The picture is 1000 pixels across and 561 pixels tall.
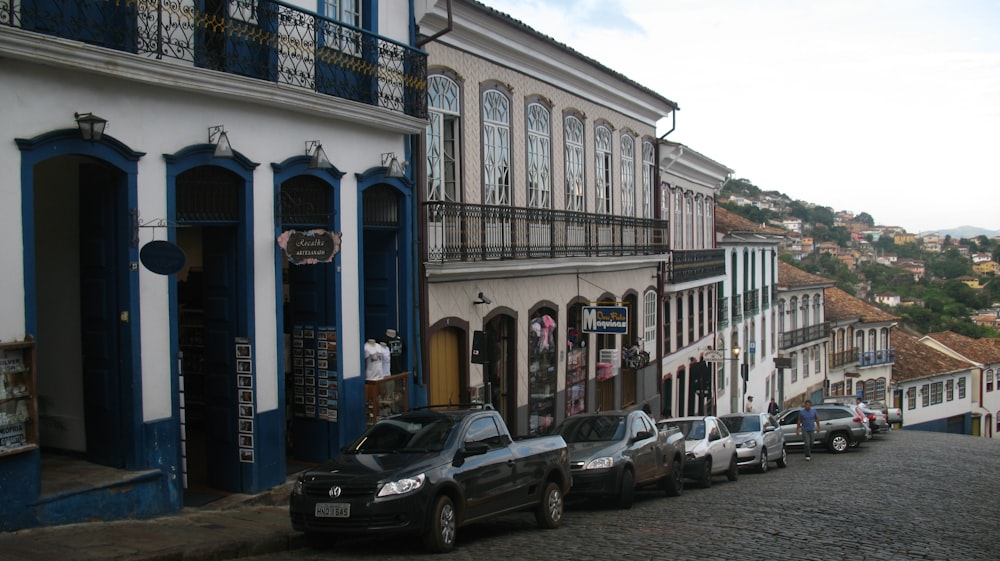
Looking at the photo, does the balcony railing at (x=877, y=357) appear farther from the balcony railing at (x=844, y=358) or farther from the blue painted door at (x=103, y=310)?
the blue painted door at (x=103, y=310)

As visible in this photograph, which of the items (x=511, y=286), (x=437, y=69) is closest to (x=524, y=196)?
(x=511, y=286)

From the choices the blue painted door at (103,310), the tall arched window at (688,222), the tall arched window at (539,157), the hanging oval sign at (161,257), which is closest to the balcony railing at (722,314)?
the tall arched window at (688,222)

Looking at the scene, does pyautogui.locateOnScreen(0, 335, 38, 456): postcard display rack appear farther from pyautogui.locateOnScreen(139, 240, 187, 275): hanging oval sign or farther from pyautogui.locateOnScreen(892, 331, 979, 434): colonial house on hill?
pyautogui.locateOnScreen(892, 331, 979, 434): colonial house on hill

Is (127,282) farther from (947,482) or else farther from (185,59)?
(947,482)

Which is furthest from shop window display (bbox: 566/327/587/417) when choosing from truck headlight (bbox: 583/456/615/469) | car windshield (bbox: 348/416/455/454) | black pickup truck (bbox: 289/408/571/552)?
car windshield (bbox: 348/416/455/454)

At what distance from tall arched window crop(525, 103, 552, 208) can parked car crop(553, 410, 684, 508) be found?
662cm

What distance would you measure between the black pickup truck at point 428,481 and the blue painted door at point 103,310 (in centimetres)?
244

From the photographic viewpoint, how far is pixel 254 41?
13672 mm

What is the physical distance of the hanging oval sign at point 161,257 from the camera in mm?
11523

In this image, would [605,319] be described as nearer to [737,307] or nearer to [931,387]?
[737,307]

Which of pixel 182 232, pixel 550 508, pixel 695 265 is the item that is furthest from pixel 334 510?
pixel 695 265

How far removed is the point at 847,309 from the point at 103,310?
5876cm

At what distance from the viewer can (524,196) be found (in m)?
21.9

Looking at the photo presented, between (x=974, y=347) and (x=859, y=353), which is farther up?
(x=859, y=353)
